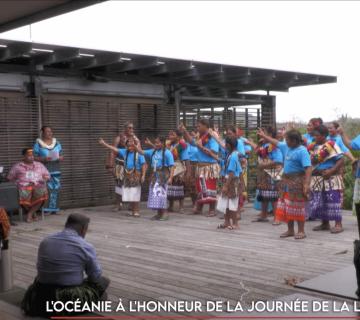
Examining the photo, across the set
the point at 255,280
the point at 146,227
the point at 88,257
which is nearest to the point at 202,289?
the point at 255,280

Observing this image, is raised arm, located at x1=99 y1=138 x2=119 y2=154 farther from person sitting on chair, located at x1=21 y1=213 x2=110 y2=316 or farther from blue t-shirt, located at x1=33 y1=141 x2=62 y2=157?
person sitting on chair, located at x1=21 y1=213 x2=110 y2=316

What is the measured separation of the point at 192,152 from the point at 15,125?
138 inches

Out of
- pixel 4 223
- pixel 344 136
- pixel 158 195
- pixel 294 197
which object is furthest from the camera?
pixel 158 195

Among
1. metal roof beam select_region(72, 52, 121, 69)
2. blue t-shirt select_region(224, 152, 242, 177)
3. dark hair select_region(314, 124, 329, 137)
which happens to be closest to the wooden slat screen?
metal roof beam select_region(72, 52, 121, 69)

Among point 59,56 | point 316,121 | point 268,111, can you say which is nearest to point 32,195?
point 59,56

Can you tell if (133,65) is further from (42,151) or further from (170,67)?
(42,151)

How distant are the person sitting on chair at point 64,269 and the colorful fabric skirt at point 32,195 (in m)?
5.38

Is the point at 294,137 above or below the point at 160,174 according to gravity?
above

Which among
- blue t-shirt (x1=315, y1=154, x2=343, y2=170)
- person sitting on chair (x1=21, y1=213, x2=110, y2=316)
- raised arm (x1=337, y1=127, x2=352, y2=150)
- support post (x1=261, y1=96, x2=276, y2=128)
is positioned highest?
support post (x1=261, y1=96, x2=276, y2=128)

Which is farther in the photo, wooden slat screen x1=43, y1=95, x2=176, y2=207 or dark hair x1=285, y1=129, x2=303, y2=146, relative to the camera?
wooden slat screen x1=43, y1=95, x2=176, y2=207

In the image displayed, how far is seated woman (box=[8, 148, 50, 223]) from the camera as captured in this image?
9.67 metres

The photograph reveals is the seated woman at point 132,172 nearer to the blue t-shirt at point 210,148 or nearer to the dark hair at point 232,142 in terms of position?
the blue t-shirt at point 210,148

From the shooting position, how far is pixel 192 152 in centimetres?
1070

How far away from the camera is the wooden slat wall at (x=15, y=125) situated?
33.6ft
